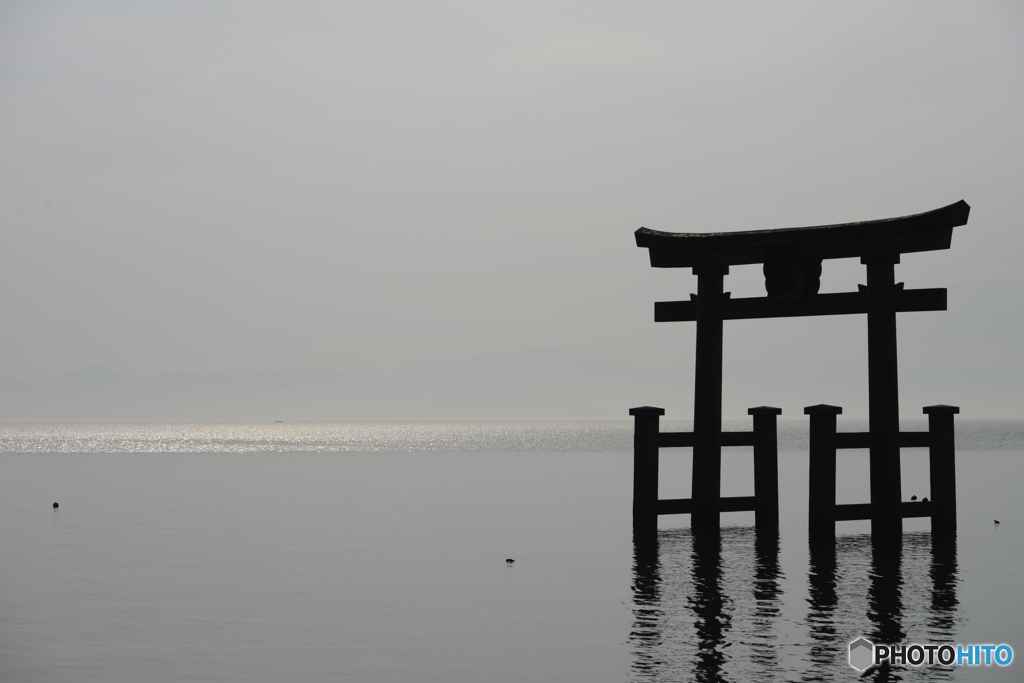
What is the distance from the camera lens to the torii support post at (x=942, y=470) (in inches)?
774

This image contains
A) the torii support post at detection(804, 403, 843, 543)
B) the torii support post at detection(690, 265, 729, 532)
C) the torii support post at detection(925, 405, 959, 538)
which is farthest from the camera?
the torii support post at detection(690, 265, 729, 532)

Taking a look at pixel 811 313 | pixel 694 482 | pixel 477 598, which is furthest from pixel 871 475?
pixel 477 598

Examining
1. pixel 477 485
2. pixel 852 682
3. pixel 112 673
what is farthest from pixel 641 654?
pixel 477 485

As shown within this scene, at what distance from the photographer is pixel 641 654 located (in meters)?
11.8

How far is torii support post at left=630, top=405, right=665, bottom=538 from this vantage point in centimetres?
2025

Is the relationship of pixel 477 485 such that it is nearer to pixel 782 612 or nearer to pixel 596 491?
pixel 596 491

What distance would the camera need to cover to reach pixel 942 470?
19.7 m

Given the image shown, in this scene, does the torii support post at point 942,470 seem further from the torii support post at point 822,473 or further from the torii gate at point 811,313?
the torii support post at point 822,473

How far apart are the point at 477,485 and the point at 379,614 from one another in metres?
31.6

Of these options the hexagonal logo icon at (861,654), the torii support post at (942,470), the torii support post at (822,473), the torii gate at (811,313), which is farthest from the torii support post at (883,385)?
the hexagonal logo icon at (861,654)

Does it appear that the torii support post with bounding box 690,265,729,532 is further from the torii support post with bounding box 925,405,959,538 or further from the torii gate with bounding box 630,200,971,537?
the torii support post with bounding box 925,405,959,538

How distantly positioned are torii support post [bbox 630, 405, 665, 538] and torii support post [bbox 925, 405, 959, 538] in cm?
544

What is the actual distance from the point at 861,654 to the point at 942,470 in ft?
30.7

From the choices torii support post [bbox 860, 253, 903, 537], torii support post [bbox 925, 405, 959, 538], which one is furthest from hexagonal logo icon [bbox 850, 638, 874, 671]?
torii support post [bbox 925, 405, 959, 538]
